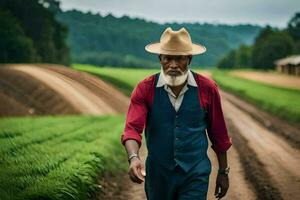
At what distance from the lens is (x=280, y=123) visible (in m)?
23.5

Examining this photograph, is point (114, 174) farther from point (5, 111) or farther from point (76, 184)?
point (5, 111)

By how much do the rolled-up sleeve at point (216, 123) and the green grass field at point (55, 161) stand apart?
2689mm

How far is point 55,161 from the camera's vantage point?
941 cm

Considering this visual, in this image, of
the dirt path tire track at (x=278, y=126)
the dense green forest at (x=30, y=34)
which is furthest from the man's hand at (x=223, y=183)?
the dense green forest at (x=30, y=34)

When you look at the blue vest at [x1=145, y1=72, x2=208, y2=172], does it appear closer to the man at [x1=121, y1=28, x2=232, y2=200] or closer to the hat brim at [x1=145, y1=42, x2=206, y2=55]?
the man at [x1=121, y1=28, x2=232, y2=200]

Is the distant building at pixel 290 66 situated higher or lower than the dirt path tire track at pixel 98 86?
lower

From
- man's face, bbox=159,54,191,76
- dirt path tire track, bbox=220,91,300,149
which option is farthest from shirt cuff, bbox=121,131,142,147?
dirt path tire track, bbox=220,91,300,149

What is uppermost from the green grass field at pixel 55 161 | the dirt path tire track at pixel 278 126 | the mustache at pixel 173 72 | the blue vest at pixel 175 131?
the mustache at pixel 173 72

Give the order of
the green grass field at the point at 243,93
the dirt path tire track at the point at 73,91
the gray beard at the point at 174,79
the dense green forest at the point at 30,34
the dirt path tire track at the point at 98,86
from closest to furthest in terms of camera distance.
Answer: the gray beard at the point at 174,79
the dirt path tire track at the point at 98,86
the dirt path tire track at the point at 73,91
the green grass field at the point at 243,93
the dense green forest at the point at 30,34

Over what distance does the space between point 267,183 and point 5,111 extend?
14.1m

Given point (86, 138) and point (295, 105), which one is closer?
point (86, 138)

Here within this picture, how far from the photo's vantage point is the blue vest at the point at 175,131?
494 cm

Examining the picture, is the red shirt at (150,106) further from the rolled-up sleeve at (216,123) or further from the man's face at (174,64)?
the man's face at (174,64)

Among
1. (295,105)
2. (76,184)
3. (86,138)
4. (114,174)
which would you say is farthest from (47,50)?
(76,184)
